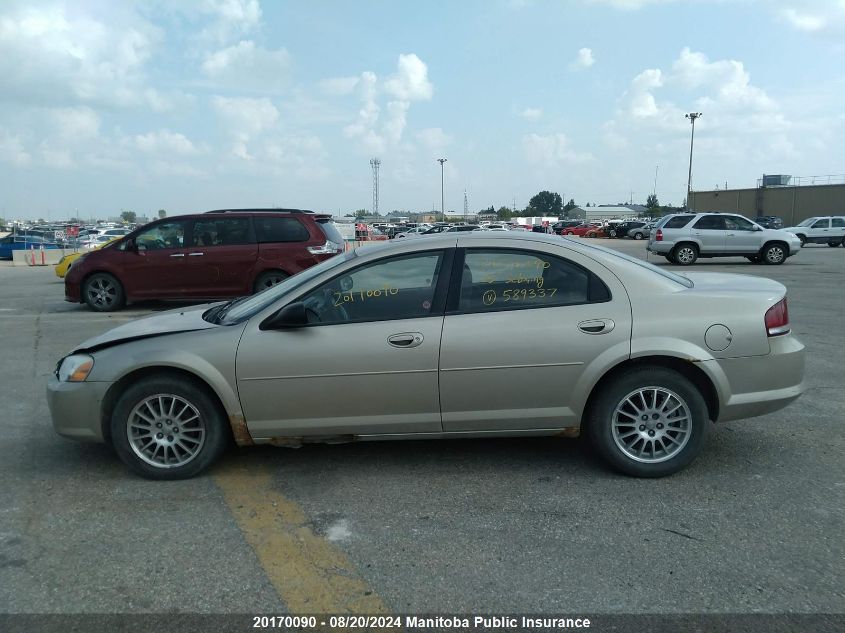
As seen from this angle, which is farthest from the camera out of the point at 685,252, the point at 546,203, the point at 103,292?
the point at 546,203

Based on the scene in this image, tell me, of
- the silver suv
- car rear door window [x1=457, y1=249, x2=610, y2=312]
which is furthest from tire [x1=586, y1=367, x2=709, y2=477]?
the silver suv

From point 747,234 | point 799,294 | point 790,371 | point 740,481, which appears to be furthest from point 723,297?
point 747,234

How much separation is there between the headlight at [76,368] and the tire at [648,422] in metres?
3.09

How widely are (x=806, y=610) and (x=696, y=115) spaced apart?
74.2m

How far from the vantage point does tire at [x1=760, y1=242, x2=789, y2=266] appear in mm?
21297

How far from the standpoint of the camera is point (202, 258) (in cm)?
1167

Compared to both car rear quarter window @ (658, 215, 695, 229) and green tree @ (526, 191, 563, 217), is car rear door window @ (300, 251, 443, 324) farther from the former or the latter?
green tree @ (526, 191, 563, 217)

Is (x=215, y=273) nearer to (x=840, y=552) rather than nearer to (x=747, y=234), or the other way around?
(x=840, y=552)

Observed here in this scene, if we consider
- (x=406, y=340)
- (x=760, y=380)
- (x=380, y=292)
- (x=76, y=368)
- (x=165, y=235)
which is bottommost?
(x=760, y=380)

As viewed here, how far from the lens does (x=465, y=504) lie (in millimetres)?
3865

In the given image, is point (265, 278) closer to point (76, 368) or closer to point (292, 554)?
point (76, 368)

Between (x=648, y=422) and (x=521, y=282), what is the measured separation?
114cm

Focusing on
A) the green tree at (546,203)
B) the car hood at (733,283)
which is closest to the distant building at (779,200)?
the car hood at (733,283)

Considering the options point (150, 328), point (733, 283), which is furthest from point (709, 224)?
point (150, 328)
